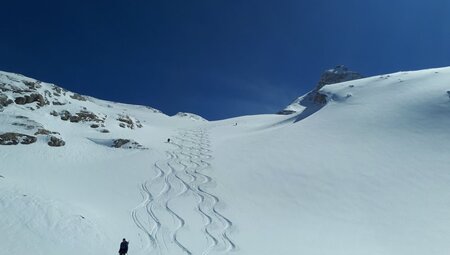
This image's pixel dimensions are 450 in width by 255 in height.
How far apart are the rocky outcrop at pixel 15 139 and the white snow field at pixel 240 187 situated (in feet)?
3.32

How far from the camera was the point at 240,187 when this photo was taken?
3133 centimetres

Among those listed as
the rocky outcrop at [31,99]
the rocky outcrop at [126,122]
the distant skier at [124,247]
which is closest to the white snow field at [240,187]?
the rocky outcrop at [31,99]

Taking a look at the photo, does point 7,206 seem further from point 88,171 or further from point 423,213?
point 423,213

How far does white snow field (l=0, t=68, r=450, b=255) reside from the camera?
20719mm

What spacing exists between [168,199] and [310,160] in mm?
15969

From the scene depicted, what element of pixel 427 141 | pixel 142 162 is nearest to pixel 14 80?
pixel 142 162

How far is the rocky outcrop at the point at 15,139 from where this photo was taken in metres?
36.9

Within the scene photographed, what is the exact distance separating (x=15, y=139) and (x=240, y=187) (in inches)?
878

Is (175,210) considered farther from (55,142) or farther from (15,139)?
(15,139)

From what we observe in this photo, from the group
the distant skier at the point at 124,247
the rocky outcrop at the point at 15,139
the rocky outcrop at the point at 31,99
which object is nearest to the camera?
the distant skier at the point at 124,247

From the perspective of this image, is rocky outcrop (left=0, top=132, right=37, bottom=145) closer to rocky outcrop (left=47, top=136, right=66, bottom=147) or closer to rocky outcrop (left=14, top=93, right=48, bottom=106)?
rocky outcrop (left=47, top=136, right=66, bottom=147)

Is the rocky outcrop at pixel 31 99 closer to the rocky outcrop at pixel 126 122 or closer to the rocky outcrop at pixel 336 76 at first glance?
the rocky outcrop at pixel 126 122

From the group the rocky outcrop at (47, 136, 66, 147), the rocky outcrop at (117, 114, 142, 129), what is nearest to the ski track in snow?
the rocky outcrop at (47, 136, 66, 147)

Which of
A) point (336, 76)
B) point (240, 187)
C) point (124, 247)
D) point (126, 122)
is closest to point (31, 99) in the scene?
point (126, 122)
